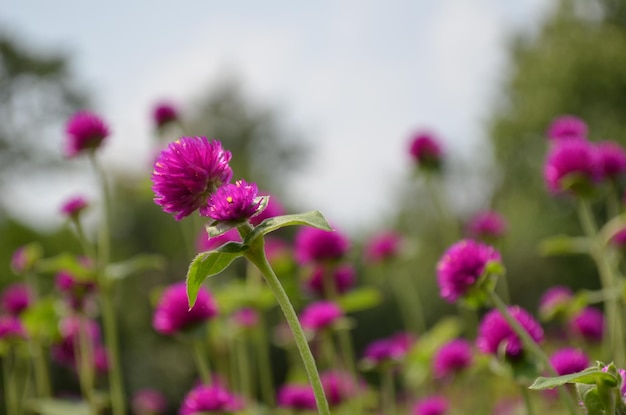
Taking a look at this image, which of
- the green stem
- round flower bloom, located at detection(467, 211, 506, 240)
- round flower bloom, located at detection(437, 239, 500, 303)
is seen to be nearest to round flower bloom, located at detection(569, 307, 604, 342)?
round flower bloom, located at detection(467, 211, 506, 240)

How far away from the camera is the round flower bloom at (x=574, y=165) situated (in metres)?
2.23

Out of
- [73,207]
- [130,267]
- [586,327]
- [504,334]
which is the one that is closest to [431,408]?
[586,327]

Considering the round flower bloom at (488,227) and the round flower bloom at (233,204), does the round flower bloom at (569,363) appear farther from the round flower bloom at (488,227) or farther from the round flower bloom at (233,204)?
the round flower bloom at (488,227)

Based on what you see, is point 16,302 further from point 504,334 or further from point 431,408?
point 504,334

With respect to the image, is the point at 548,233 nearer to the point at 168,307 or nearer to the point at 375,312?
the point at 375,312

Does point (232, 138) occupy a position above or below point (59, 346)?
above

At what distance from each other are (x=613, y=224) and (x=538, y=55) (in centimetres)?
2027

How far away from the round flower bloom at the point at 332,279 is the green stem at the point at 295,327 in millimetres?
1862

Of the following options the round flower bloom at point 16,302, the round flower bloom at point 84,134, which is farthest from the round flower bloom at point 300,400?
the round flower bloom at point 16,302

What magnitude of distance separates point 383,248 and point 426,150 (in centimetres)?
52

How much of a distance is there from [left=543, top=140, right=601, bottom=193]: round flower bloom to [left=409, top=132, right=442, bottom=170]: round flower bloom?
974mm

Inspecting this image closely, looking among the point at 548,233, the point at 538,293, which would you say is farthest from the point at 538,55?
the point at 538,293

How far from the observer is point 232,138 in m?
31.4

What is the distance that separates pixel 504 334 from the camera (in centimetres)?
170
